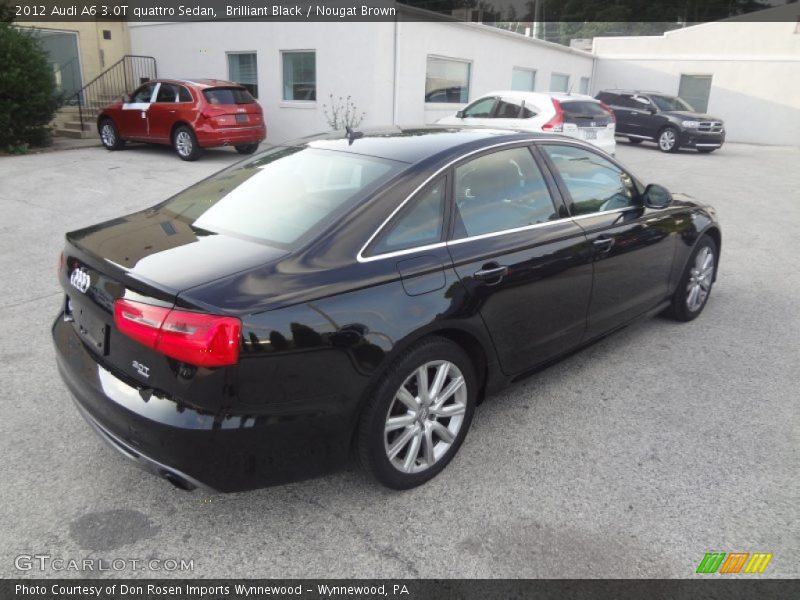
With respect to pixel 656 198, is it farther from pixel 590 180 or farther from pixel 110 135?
pixel 110 135

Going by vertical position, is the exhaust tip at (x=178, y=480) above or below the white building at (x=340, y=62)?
below

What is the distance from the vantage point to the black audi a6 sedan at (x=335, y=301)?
231 centimetres

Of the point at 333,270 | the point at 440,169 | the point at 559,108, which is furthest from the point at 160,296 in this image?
the point at 559,108

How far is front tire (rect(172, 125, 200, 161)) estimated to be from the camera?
12750 millimetres

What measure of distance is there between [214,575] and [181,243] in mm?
1378

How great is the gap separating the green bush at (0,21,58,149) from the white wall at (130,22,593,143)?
4.51m

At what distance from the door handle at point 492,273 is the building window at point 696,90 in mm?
27041

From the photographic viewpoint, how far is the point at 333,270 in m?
2.52

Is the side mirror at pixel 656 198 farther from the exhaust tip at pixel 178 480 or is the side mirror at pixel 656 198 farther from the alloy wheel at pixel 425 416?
the exhaust tip at pixel 178 480

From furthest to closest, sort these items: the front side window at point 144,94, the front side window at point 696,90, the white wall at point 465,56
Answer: the front side window at point 696,90 → the white wall at point 465,56 → the front side window at point 144,94

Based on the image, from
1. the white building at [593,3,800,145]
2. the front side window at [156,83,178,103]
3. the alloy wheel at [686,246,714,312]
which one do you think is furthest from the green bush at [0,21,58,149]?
the white building at [593,3,800,145]

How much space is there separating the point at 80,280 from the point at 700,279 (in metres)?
4.49

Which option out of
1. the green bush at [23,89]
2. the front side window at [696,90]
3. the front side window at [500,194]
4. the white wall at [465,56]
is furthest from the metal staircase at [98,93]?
the front side window at [696,90]

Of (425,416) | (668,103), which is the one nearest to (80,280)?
(425,416)
